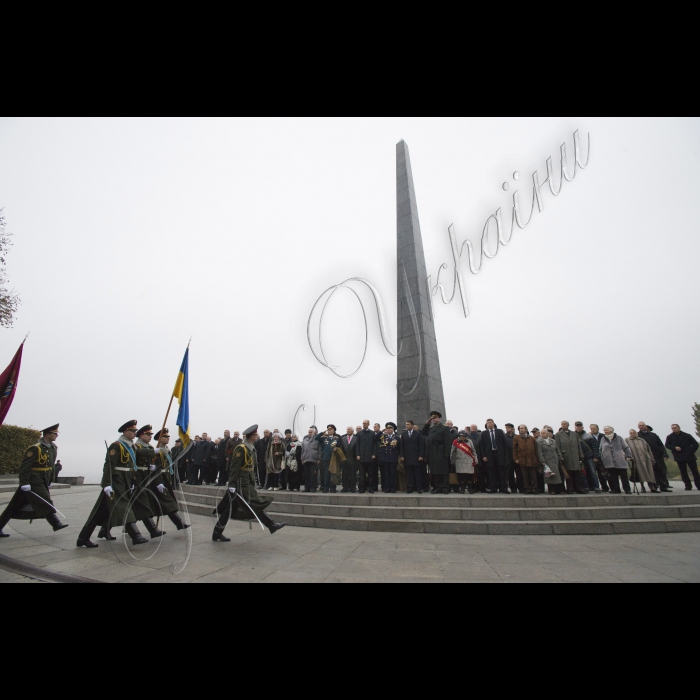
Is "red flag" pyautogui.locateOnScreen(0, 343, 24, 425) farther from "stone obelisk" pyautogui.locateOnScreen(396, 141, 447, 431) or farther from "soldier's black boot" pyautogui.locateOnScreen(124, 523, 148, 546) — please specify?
"stone obelisk" pyautogui.locateOnScreen(396, 141, 447, 431)

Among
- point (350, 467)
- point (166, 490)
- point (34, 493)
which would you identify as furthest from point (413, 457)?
point (34, 493)

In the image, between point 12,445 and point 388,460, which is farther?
point 12,445

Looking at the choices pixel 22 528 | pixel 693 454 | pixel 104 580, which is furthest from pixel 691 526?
pixel 22 528

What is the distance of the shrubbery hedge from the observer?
67.2ft

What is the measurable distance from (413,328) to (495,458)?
6.53 m

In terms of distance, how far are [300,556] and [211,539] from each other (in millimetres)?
2348

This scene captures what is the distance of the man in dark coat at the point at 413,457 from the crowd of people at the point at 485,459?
1.1 inches

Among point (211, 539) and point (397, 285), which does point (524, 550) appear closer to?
point (211, 539)

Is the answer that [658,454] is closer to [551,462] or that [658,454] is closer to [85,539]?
[551,462]

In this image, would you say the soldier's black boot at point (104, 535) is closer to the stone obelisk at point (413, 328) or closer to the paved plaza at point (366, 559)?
the paved plaza at point (366, 559)

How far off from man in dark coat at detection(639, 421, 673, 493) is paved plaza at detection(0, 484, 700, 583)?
3292 millimetres

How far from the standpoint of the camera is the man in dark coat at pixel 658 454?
10375 mm

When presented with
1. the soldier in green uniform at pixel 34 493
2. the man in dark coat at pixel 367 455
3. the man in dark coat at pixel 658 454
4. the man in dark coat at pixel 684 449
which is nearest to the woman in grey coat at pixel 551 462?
the man in dark coat at pixel 658 454

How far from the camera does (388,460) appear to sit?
11016mm
